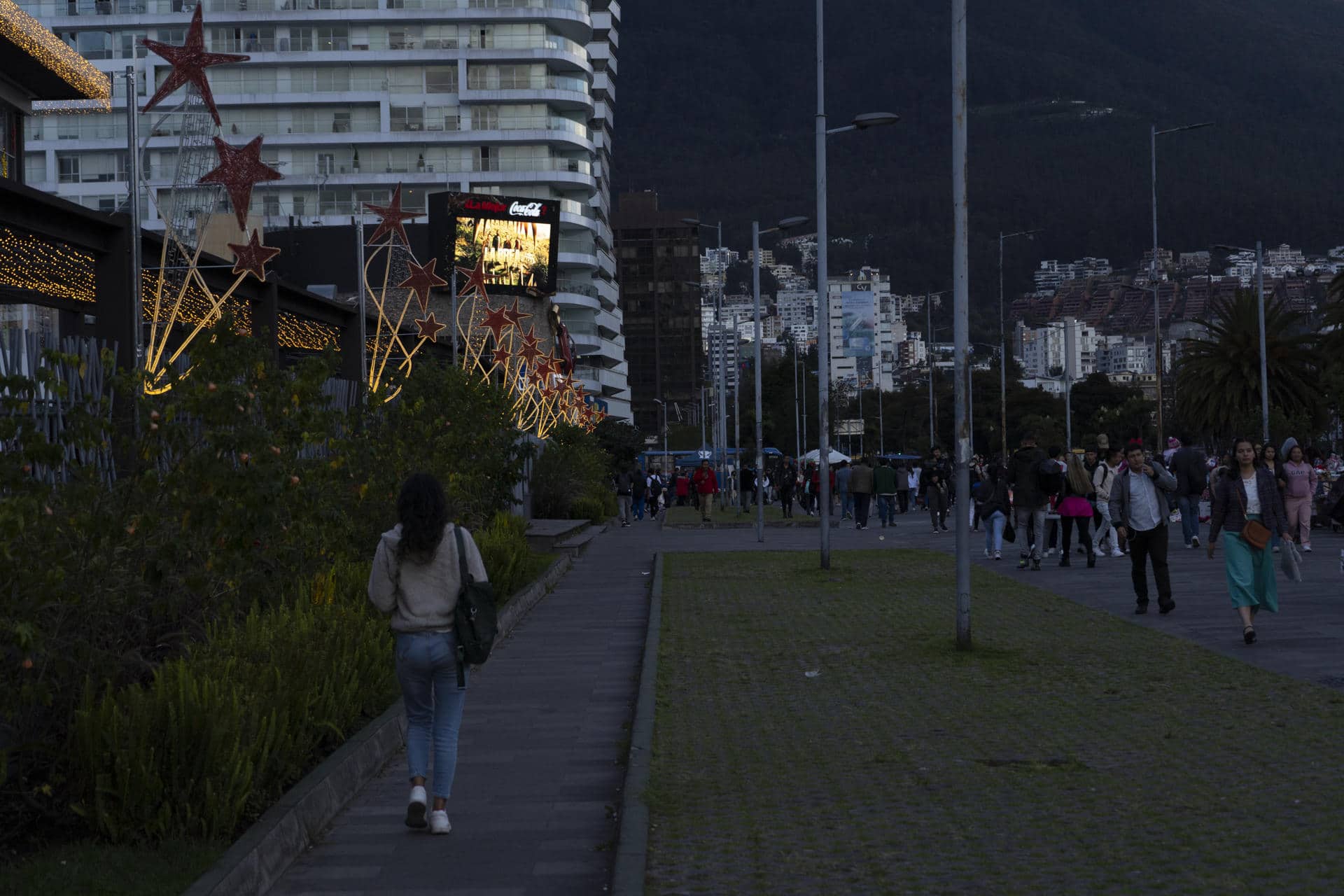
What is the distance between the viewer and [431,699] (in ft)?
26.1

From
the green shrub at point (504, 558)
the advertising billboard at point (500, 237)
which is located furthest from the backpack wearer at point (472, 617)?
the advertising billboard at point (500, 237)

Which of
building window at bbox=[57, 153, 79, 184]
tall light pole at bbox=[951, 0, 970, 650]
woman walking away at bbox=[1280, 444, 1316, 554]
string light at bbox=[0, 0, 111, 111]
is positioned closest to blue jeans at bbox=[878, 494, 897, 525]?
woman walking away at bbox=[1280, 444, 1316, 554]

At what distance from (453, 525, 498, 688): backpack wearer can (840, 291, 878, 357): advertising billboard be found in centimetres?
13828

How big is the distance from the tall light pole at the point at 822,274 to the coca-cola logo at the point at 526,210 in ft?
169

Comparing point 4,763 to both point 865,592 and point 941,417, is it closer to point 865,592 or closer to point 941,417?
point 865,592

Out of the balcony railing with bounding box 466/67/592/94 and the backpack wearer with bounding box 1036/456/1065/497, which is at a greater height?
the balcony railing with bounding box 466/67/592/94

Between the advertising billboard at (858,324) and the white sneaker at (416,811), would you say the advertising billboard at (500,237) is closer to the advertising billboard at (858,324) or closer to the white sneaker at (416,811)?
the white sneaker at (416,811)

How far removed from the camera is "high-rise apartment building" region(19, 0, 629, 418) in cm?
9769

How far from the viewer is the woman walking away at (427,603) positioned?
765 centimetres

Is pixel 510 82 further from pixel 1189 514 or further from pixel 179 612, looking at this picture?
pixel 179 612

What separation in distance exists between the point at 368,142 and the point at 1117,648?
8964 centimetres

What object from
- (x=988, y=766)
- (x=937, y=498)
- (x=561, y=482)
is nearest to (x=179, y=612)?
(x=988, y=766)

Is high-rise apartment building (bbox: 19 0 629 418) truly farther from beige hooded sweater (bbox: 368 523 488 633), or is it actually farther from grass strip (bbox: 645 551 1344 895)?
beige hooded sweater (bbox: 368 523 488 633)

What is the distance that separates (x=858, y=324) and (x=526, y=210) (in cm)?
7919
